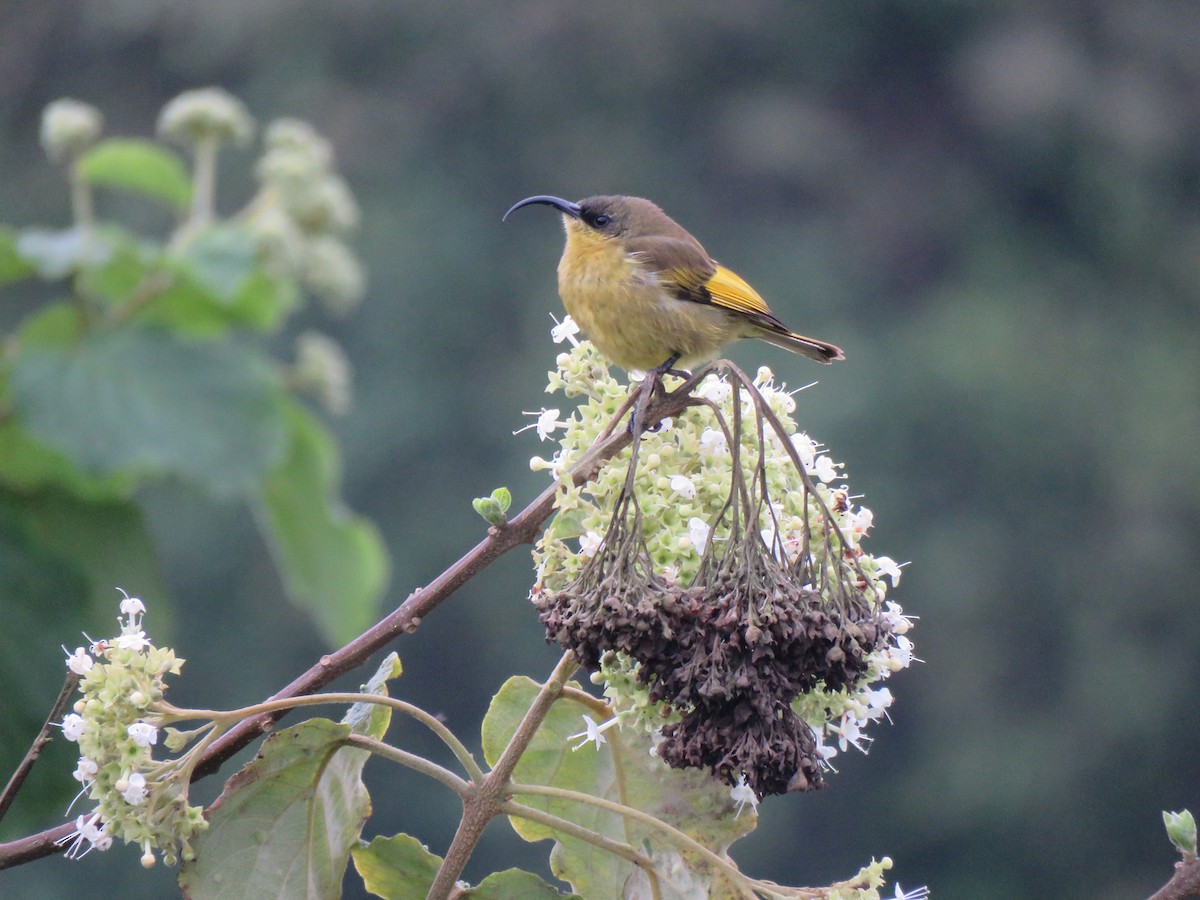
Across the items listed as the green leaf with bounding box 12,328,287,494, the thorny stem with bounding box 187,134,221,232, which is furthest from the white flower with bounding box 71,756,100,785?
the thorny stem with bounding box 187,134,221,232

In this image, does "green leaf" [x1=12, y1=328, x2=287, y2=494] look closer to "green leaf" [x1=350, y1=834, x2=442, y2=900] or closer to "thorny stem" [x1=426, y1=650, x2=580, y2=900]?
"green leaf" [x1=350, y1=834, x2=442, y2=900]

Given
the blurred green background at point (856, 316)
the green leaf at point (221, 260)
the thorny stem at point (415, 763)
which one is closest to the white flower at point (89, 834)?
the thorny stem at point (415, 763)

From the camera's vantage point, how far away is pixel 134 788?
1471 mm

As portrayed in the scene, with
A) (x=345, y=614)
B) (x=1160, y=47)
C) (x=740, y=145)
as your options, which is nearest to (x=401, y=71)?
(x=740, y=145)

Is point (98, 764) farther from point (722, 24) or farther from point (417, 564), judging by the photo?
point (722, 24)

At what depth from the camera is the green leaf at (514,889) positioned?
1.72 metres

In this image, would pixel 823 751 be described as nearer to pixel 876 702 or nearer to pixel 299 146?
pixel 876 702

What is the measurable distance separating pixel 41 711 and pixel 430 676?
14.8 metres

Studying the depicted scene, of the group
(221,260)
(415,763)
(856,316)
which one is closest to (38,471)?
(221,260)

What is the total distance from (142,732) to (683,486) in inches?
26.7

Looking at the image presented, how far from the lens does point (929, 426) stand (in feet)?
58.6

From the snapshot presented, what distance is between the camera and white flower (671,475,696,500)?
169 cm

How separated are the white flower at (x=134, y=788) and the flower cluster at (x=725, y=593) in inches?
18.2

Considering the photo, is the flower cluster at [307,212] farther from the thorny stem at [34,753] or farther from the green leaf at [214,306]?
the thorny stem at [34,753]
